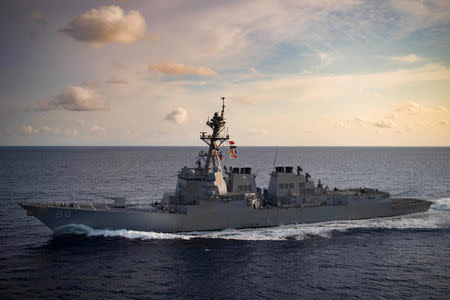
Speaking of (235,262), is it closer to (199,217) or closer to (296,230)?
(199,217)

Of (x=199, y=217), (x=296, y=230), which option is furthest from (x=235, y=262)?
(x=296, y=230)

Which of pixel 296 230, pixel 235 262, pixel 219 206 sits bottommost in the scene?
pixel 235 262

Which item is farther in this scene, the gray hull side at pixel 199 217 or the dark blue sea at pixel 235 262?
the gray hull side at pixel 199 217

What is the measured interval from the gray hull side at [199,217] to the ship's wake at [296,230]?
1.34 ft

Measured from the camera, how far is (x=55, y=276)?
17016 millimetres

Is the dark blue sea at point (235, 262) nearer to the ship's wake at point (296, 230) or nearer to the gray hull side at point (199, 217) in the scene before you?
the ship's wake at point (296, 230)

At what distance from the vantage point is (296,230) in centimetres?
2650

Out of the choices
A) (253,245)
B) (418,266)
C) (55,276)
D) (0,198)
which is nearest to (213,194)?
(253,245)

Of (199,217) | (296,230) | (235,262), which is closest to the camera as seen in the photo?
(235,262)

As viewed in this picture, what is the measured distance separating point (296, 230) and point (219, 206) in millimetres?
7193

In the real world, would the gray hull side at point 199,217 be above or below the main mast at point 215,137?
below

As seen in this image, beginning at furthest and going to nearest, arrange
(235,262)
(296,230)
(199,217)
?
(296,230) < (199,217) < (235,262)

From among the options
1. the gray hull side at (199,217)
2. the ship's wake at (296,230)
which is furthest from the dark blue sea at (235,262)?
the gray hull side at (199,217)

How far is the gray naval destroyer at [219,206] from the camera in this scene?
78.3 ft
